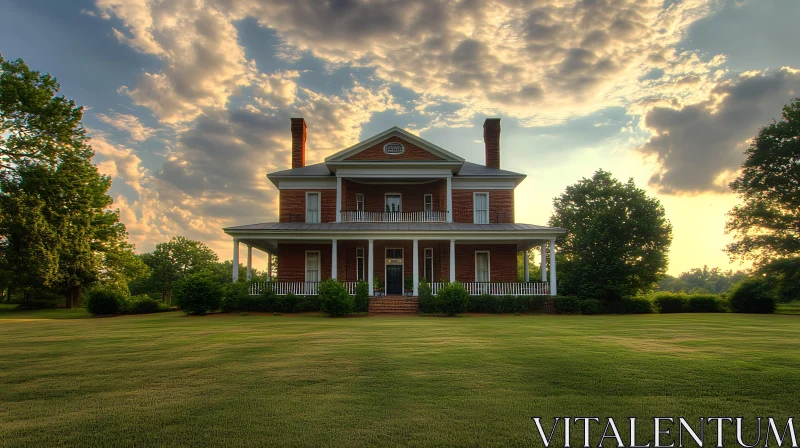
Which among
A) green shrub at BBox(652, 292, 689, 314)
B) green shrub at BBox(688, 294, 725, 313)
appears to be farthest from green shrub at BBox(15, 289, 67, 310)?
green shrub at BBox(688, 294, 725, 313)

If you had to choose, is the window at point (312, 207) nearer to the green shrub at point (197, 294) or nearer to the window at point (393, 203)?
the window at point (393, 203)

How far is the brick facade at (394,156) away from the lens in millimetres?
27594

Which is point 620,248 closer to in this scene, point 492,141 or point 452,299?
point 492,141

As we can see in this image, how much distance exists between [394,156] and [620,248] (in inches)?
682

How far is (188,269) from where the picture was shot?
65250 millimetres

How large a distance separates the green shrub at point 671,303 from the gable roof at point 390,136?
47.0 ft

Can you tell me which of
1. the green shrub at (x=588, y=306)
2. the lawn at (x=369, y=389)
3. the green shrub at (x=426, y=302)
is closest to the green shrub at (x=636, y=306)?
the green shrub at (x=588, y=306)

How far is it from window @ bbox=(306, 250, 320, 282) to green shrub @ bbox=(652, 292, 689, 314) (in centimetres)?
1988

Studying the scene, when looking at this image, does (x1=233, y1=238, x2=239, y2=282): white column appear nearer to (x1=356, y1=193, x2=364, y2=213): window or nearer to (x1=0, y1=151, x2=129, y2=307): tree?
(x1=356, y1=193, x2=364, y2=213): window

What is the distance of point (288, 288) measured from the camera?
953 inches

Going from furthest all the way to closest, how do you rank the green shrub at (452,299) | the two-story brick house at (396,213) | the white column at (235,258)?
1. the two-story brick house at (396,213)
2. the white column at (235,258)
3. the green shrub at (452,299)

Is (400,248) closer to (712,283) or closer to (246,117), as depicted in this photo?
(246,117)

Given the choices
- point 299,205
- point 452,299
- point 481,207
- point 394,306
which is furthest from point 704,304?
point 299,205

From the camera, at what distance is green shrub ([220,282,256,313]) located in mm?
21781
